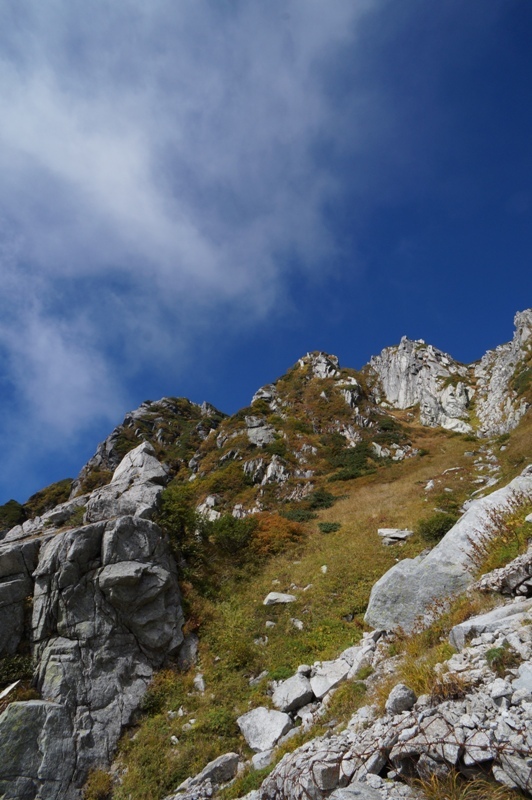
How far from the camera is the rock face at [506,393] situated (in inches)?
1711

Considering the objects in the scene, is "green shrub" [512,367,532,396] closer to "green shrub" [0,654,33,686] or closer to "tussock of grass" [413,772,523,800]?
"tussock of grass" [413,772,523,800]

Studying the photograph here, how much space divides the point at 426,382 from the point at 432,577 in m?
69.2

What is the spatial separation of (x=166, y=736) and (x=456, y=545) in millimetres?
9418

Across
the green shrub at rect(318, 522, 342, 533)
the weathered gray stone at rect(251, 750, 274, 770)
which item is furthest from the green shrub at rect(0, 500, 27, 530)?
the weathered gray stone at rect(251, 750, 274, 770)

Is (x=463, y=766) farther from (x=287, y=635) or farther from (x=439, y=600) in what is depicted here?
(x=287, y=635)

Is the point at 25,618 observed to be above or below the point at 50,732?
above

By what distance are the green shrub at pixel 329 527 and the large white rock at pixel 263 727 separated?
41.8 ft

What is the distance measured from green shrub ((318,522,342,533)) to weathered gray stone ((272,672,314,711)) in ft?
39.5

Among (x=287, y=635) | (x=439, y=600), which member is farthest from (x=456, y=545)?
(x=287, y=635)

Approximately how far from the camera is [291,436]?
47.8 m

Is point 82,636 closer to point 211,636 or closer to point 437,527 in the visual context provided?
point 211,636

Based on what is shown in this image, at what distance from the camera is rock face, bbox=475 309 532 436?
43469mm

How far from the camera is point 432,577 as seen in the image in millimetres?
10172

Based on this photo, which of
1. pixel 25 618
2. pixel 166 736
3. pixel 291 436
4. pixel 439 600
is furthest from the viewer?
pixel 291 436
